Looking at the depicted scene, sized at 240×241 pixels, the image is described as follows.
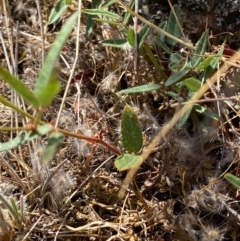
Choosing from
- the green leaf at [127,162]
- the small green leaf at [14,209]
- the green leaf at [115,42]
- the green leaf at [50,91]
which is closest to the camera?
the green leaf at [50,91]

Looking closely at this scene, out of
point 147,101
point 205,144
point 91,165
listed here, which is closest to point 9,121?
point 91,165

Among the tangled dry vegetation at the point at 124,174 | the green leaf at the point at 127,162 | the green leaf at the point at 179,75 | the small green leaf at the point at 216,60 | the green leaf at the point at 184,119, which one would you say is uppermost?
the small green leaf at the point at 216,60

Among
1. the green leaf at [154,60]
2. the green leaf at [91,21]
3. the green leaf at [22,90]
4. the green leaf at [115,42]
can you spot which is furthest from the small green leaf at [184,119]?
the green leaf at [22,90]

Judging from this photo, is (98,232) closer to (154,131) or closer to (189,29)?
(154,131)

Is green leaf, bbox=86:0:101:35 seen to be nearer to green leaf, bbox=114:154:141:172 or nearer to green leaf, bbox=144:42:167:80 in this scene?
green leaf, bbox=144:42:167:80

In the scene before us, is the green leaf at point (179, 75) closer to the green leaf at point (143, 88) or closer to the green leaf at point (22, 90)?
the green leaf at point (143, 88)


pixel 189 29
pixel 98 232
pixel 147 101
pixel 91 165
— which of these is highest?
pixel 189 29

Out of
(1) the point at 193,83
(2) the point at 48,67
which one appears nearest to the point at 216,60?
(1) the point at 193,83
